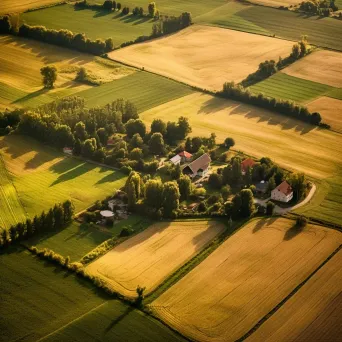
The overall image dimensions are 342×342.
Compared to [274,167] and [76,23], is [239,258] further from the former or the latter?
[76,23]

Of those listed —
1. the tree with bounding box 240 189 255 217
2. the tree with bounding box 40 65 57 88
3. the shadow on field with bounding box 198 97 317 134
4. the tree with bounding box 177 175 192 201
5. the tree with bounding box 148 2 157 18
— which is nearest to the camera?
the tree with bounding box 240 189 255 217

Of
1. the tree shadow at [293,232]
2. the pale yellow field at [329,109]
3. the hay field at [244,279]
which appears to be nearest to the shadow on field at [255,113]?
the pale yellow field at [329,109]

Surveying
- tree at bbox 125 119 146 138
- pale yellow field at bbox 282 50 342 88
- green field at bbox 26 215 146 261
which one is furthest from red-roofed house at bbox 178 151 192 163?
pale yellow field at bbox 282 50 342 88

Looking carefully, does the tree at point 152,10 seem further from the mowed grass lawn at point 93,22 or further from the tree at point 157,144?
the tree at point 157,144

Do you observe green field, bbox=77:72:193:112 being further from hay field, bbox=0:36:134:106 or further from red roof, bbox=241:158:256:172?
red roof, bbox=241:158:256:172

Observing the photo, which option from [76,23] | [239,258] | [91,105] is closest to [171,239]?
[239,258]

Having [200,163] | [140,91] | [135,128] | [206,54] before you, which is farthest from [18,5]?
[200,163]

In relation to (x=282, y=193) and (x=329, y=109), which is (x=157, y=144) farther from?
(x=329, y=109)
